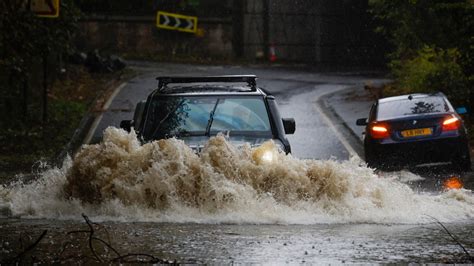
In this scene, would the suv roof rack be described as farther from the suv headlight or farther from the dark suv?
the suv headlight

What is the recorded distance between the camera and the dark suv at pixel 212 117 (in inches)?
536

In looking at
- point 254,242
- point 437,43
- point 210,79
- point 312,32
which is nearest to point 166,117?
point 210,79

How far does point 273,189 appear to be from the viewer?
42.0ft

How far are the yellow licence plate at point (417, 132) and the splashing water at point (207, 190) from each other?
20.0 feet

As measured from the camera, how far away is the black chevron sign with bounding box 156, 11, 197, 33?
150ft

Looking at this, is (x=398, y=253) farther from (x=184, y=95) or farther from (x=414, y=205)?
(x=184, y=95)

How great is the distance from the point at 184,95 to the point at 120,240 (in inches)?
160

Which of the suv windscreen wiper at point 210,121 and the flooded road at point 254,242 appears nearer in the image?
the flooded road at point 254,242

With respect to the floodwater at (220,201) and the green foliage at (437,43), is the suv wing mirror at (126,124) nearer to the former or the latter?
the floodwater at (220,201)

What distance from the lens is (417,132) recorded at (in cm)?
1938

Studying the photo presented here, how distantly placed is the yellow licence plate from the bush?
763 centimetres

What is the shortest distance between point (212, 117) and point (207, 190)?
1.61 metres

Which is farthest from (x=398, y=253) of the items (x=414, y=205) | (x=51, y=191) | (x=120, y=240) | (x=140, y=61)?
(x=140, y=61)

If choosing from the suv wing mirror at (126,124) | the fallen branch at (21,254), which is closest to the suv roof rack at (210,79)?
the suv wing mirror at (126,124)
